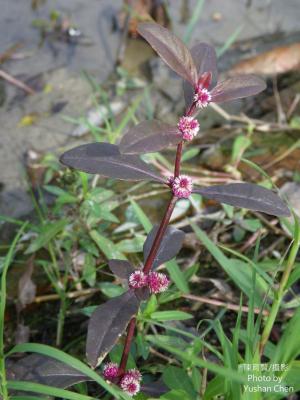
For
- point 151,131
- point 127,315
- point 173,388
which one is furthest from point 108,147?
point 173,388

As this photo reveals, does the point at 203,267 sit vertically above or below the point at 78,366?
above

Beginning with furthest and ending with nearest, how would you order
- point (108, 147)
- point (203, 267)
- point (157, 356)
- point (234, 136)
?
point (234, 136)
point (203, 267)
point (157, 356)
point (108, 147)

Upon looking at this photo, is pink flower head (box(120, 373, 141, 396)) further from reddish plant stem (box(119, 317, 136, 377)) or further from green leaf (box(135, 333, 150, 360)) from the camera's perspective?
green leaf (box(135, 333, 150, 360))

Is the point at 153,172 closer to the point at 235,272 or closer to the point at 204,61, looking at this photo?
the point at 204,61

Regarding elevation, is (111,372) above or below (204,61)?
below

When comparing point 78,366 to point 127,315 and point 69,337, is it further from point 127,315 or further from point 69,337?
point 69,337

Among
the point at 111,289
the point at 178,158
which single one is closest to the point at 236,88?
the point at 178,158

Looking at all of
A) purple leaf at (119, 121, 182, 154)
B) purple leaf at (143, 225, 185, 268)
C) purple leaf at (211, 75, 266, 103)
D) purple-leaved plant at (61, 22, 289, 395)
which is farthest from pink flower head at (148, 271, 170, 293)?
purple leaf at (211, 75, 266, 103)

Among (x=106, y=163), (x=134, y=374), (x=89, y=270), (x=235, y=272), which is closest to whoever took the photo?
(x=106, y=163)
